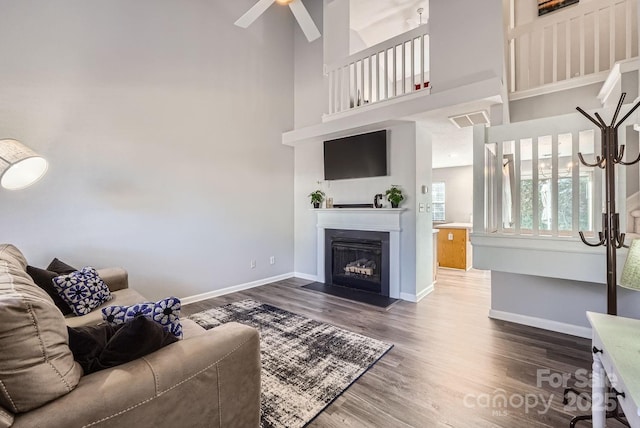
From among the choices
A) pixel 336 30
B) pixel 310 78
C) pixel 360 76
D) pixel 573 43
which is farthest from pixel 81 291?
pixel 573 43

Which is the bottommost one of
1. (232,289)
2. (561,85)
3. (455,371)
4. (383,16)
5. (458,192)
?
(455,371)

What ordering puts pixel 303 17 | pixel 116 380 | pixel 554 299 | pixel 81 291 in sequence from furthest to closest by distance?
pixel 303 17 < pixel 554 299 < pixel 81 291 < pixel 116 380

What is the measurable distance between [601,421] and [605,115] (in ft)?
6.14

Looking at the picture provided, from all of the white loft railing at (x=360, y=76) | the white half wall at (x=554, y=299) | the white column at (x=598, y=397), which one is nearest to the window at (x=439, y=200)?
the white loft railing at (x=360, y=76)

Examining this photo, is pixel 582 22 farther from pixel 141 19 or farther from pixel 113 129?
pixel 113 129

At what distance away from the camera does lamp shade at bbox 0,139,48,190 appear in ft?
6.76

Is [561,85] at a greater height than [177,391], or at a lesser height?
greater

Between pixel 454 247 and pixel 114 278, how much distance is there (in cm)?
545

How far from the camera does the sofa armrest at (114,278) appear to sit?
2703mm

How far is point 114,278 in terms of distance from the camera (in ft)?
9.00

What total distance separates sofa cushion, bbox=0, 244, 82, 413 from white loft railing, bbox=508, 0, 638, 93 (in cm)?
456

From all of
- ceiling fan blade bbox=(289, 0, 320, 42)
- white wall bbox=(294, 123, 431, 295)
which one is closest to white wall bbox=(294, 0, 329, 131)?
white wall bbox=(294, 123, 431, 295)

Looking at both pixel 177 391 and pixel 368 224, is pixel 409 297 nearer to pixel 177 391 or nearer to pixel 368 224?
pixel 368 224

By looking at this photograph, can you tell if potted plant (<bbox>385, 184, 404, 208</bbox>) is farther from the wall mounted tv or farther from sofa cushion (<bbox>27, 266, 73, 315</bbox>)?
sofa cushion (<bbox>27, 266, 73, 315</bbox>)
